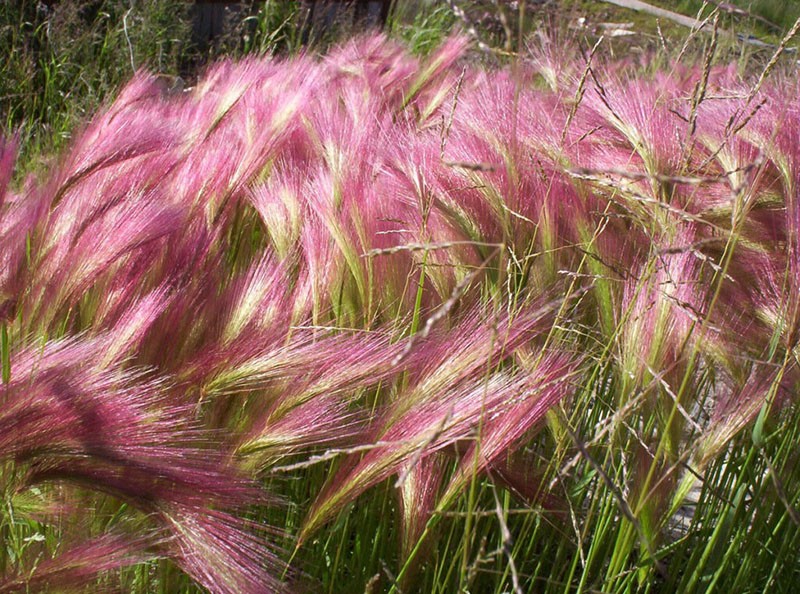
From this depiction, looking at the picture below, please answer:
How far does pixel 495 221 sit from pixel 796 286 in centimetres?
38

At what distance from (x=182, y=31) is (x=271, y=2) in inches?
17.4

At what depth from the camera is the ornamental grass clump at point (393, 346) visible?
76 centimetres

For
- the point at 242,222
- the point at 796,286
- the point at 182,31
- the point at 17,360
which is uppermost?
the point at 796,286

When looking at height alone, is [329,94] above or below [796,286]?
below

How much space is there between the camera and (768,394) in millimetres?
929

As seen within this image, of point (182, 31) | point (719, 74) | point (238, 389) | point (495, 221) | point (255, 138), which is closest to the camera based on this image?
point (238, 389)

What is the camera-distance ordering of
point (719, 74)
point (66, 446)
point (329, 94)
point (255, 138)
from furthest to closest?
point (719, 74) < point (329, 94) < point (255, 138) < point (66, 446)

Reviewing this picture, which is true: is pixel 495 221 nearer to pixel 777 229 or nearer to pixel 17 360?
pixel 777 229

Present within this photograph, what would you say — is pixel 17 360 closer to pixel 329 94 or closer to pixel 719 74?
pixel 329 94

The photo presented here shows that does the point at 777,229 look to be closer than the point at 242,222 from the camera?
Yes

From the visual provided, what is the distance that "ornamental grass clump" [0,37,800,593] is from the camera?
2.50ft

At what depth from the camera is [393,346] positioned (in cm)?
88

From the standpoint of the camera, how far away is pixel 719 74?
2580 millimetres

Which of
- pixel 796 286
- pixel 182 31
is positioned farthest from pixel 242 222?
pixel 182 31
